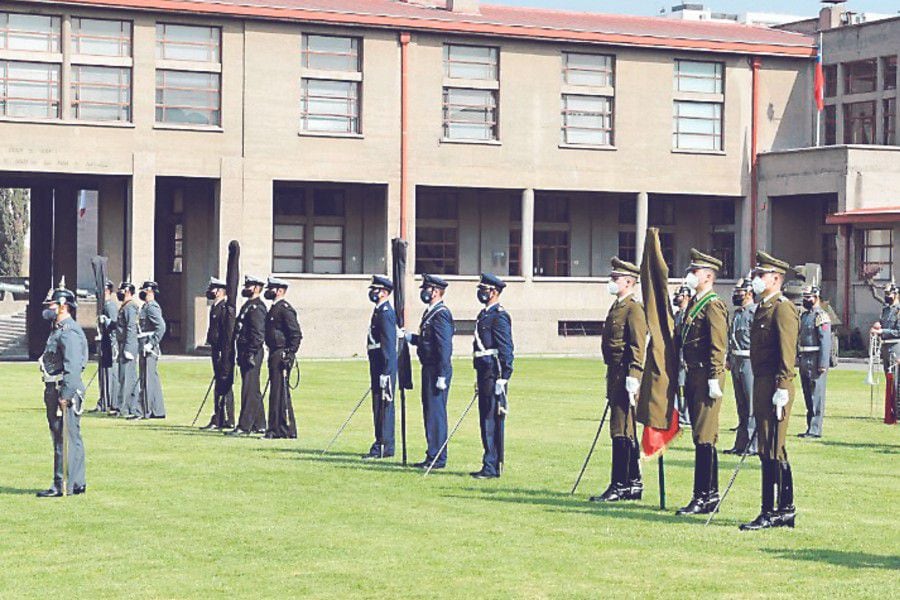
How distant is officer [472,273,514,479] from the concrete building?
3128 cm

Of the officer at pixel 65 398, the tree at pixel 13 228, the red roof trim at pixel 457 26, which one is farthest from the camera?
the tree at pixel 13 228

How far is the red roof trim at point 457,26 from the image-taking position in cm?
4831

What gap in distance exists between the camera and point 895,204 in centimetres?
5309

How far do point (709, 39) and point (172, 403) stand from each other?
29.6 meters

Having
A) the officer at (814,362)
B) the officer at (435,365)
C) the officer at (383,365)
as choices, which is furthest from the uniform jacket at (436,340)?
the officer at (814,362)

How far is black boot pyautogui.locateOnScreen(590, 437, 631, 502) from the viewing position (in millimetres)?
16375

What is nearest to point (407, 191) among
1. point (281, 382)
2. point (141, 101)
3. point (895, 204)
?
point (141, 101)

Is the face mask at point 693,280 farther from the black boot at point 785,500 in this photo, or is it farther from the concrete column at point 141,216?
the concrete column at point 141,216

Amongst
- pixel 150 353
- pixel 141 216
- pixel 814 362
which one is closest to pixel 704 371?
pixel 814 362

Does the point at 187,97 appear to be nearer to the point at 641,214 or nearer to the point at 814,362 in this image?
the point at 641,214

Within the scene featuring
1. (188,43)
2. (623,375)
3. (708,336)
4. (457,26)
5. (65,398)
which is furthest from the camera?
(457,26)

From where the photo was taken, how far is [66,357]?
16.6 m

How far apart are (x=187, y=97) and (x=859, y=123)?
887 inches

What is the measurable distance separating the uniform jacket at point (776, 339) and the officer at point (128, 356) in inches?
574
